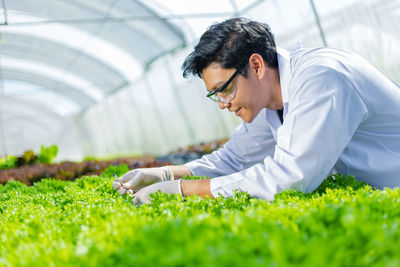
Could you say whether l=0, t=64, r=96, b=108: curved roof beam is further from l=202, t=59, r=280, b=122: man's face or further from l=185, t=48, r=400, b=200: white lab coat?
l=185, t=48, r=400, b=200: white lab coat

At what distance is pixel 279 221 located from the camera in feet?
4.73

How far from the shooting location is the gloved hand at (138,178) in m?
2.98

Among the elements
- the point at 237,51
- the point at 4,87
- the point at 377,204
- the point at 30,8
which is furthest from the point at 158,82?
the point at 377,204

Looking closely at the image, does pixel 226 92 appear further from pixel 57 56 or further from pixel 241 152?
pixel 57 56

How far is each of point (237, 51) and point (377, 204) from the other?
1.51 metres

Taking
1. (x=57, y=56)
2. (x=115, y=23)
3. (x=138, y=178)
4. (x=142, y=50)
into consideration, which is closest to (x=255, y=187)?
(x=138, y=178)

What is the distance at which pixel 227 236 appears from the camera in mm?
1243

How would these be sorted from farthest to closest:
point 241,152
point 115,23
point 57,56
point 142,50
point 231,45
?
1. point 57,56
2. point 142,50
3. point 115,23
4. point 241,152
5. point 231,45

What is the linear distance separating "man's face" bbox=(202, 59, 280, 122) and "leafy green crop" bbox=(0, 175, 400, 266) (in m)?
0.92

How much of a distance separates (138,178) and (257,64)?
133cm

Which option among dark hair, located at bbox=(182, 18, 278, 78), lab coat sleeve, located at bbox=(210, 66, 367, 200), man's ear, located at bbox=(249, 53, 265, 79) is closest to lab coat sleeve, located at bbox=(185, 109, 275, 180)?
man's ear, located at bbox=(249, 53, 265, 79)

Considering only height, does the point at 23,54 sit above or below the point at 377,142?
above

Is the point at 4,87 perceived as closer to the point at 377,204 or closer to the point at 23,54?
the point at 23,54

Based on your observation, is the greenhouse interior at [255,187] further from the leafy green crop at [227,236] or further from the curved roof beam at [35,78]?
the curved roof beam at [35,78]
